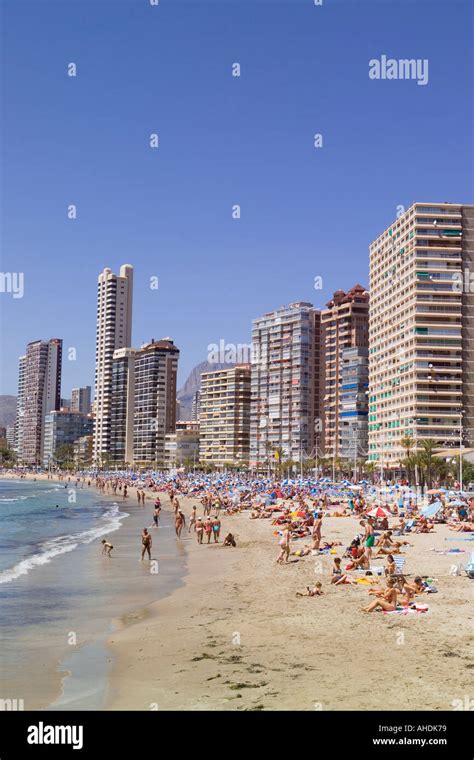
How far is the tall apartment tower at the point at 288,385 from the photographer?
15062 centimetres

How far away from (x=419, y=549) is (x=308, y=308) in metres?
128

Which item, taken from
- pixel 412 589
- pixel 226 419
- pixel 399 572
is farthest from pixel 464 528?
pixel 226 419

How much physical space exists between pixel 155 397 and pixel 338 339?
234 ft

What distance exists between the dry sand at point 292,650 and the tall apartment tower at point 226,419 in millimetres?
144356

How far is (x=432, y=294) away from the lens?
94.1m

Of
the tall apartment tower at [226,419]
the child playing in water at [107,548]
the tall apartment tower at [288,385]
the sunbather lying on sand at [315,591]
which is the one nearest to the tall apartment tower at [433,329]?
the tall apartment tower at [288,385]

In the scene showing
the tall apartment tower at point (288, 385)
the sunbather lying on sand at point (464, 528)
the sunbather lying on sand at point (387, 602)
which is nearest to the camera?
the sunbather lying on sand at point (387, 602)

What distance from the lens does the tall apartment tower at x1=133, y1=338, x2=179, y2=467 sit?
632 ft

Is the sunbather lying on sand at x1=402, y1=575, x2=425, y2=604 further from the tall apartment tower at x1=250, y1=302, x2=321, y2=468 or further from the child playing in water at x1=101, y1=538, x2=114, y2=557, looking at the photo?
the tall apartment tower at x1=250, y1=302, x2=321, y2=468

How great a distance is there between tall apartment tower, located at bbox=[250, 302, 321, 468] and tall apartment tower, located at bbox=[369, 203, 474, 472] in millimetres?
49585

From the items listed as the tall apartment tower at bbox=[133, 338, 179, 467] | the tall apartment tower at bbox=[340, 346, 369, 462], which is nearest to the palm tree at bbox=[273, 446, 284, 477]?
the tall apartment tower at bbox=[340, 346, 369, 462]

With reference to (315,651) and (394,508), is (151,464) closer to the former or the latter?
(394,508)

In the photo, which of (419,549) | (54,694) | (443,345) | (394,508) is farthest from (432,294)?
(54,694)

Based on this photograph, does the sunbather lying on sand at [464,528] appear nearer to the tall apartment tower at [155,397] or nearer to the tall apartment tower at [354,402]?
the tall apartment tower at [354,402]
